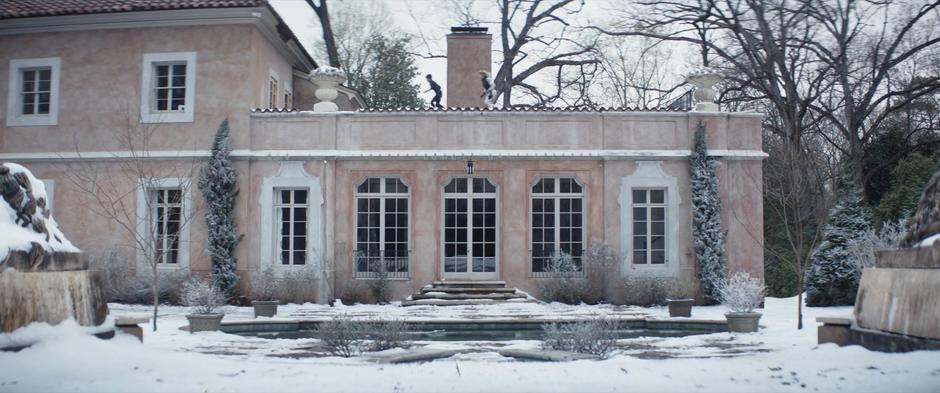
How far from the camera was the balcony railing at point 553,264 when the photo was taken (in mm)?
17953

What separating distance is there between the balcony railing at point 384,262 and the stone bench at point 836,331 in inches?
392

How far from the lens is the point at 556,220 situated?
18.4m

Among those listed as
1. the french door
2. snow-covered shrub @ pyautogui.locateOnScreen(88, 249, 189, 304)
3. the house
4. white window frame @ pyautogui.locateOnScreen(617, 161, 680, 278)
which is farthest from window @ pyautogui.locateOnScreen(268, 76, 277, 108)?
white window frame @ pyautogui.locateOnScreen(617, 161, 680, 278)

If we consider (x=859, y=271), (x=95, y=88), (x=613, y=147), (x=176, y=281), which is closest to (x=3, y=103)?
(x=95, y=88)

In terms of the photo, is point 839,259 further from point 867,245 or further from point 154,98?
point 154,98

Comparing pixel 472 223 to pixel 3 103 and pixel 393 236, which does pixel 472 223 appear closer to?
pixel 393 236

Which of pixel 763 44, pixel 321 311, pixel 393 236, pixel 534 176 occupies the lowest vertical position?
pixel 321 311

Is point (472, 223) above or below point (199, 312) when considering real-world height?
above

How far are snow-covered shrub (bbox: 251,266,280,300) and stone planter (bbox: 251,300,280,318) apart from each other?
5.39ft

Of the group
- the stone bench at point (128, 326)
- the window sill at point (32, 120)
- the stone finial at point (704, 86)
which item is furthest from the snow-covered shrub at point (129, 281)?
Result: the stone finial at point (704, 86)

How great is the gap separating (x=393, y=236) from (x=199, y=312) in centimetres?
597

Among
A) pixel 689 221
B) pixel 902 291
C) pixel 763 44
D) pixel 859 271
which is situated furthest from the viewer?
pixel 763 44

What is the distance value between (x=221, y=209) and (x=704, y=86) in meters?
10.3

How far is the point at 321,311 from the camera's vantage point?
1588 cm
